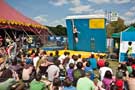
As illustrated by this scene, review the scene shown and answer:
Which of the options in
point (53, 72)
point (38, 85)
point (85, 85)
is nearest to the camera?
point (85, 85)

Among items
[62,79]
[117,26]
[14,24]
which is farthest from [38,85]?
[117,26]

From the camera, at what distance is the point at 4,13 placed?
1075 inches

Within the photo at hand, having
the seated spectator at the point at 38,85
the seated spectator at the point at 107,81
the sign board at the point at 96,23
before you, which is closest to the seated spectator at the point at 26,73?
the seated spectator at the point at 38,85

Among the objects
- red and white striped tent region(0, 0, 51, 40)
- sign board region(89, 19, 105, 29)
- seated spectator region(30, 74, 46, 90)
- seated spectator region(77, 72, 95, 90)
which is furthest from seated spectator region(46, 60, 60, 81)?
red and white striped tent region(0, 0, 51, 40)

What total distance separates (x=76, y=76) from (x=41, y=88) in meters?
1.44

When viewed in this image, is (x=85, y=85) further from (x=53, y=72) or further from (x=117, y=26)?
(x=117, y=26)

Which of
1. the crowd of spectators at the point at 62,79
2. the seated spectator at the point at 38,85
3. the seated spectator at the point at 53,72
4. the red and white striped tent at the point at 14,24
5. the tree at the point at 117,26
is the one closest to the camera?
the crowd of spectators at the point at 62,79

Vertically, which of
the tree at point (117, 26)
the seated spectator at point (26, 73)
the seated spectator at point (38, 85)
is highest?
the seated spectator at point (38, 85)

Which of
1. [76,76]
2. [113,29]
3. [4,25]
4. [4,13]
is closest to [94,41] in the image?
[4,25]

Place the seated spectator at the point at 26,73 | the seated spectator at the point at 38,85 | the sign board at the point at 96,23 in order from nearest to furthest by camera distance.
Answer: the seated spectator at the point at 38,85
the seated spectator at the point at 26,73
the sign board at the point at 96,23

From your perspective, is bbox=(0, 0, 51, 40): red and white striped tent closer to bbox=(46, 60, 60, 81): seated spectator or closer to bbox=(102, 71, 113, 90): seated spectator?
bbox=(46, 60, 60, 81): seated spectator

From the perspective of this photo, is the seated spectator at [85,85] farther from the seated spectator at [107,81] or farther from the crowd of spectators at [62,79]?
the seated spectator at [107,81]

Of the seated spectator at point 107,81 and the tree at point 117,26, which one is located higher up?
the seated spectator at point 107,81

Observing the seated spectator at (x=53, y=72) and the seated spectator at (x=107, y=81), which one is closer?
the seated spectator at (x=107, y=81)
